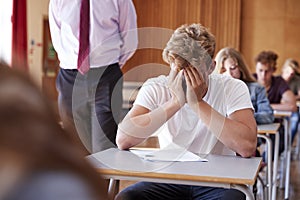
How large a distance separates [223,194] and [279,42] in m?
6.84

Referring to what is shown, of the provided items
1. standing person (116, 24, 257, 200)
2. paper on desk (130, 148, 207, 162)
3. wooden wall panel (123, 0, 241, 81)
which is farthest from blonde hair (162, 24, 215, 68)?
wooden wall panel (123, 0, 241, 81)

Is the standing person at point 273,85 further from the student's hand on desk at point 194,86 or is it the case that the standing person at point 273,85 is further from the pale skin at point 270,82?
A: the student's hand on desk at point 194,86

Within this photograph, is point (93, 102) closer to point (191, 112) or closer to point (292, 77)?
point (191, 112)

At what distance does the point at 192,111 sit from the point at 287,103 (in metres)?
2.83

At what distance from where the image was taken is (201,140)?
6.72 feet

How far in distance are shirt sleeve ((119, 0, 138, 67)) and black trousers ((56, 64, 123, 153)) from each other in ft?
0.51

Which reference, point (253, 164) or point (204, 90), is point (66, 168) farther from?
point (204, 90)

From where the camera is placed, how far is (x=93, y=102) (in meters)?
2.49

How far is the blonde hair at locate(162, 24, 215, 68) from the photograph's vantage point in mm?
2041

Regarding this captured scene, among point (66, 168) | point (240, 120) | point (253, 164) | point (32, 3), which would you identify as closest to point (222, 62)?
point (240, 120)

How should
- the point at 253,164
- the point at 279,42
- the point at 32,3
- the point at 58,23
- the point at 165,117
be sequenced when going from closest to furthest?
the point at 253,164, the point at 165,117, the point at 58,23, the point at 32,3, the point at 279,42

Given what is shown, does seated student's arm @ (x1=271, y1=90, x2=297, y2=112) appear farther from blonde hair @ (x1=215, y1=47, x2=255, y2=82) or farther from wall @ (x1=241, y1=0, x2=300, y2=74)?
wall @ (x1=241, y1=0, x2=300, y2=74)

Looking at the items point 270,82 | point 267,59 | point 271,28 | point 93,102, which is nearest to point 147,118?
point 93,102

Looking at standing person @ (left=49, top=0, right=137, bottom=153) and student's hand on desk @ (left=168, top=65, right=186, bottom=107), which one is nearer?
student's hand on desk @ (left=168, top=65, right=186, bottom=107)
